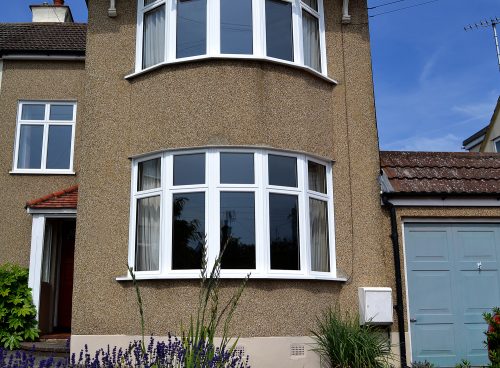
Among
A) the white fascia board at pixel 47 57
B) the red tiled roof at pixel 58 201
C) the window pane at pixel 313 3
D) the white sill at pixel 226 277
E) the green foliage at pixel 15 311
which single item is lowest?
the green foliage at pixel 15 311

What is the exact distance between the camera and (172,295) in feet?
24.8

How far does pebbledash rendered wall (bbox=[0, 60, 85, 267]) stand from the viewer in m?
11.4

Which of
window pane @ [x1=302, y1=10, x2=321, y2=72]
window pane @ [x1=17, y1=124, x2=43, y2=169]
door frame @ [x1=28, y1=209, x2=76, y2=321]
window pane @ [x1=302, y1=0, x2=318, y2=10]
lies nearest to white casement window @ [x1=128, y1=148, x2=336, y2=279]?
window pane @ [x1=302, y1=10, x2=321, y2=72]

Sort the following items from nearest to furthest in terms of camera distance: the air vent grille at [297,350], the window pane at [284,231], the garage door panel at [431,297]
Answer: the air vent grille at [297,350], the window pane at [284,231], the garage door panel at [431,297]

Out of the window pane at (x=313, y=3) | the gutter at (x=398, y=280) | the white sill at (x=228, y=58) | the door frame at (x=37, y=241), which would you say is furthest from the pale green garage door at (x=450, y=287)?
the door frame at (x=37, y=241)

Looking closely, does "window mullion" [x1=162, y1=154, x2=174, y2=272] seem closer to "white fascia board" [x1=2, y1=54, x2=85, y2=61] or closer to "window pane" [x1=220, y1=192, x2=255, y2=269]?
"window pane" [x1=220, y1=192, x2=255, y2=269]

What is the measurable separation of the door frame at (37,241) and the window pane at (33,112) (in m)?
2.59

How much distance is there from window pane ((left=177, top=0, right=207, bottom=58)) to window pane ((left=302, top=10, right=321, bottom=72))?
5.48 ft

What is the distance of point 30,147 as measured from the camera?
39.5 ft

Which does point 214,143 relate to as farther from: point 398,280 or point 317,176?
point 398,280

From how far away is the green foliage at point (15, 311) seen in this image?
955cm

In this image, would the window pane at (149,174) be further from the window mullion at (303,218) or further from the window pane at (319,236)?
the window pane at (319,236)

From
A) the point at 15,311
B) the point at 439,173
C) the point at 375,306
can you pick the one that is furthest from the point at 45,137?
the point at 439,173

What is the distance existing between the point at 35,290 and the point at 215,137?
4.98 m
